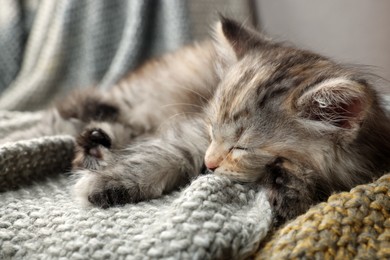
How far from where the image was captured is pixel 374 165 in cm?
108

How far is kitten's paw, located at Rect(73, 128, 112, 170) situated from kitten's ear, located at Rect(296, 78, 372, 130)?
63 cm

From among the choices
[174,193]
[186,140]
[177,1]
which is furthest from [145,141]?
[177,1]

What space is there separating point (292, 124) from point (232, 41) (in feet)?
1.42

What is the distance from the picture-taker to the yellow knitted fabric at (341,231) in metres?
0.81

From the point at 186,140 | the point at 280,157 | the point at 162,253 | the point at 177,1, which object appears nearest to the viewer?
the point at 162,253

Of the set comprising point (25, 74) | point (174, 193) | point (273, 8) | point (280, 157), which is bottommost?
point (174, 193)

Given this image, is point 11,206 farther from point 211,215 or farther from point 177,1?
point 177,1

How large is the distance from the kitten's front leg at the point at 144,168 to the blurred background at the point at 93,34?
0.70 meters

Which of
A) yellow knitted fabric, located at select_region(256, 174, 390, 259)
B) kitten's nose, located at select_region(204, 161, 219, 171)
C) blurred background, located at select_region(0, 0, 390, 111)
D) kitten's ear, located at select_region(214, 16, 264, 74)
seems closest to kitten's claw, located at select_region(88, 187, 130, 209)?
kitten's nose, located at select_region(204, 161, 219, 171)

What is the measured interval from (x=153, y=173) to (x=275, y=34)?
1069 mm

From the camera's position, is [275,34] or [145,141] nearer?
[145,141]

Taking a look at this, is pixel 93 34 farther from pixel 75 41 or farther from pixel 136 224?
pixel 136 224

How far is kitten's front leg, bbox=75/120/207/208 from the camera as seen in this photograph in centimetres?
108

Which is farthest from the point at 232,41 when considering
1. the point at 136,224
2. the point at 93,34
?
the point at 93,34
